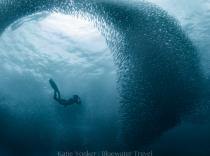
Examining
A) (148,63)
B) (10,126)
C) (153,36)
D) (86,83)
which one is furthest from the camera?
(10,126)

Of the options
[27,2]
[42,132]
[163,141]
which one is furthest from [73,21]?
[163,141]

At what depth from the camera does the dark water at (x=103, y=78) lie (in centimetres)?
866

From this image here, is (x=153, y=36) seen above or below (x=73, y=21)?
below

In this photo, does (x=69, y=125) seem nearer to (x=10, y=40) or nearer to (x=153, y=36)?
(x=10, y=40)

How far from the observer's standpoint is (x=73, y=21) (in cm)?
1484

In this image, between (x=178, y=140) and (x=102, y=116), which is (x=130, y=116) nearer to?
(x=102, y=116)

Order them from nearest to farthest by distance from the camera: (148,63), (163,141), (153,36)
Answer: (153,36)
(148,63)
(163,141)

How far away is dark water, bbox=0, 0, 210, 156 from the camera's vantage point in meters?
8.66

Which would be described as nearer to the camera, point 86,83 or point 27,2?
point 27,2

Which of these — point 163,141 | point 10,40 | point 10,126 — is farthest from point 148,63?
point 163,141

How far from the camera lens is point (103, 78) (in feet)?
70.8

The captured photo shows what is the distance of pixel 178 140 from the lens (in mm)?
36125

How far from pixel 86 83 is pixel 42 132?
407 inches

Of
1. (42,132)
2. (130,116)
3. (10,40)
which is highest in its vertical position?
(10,40)
